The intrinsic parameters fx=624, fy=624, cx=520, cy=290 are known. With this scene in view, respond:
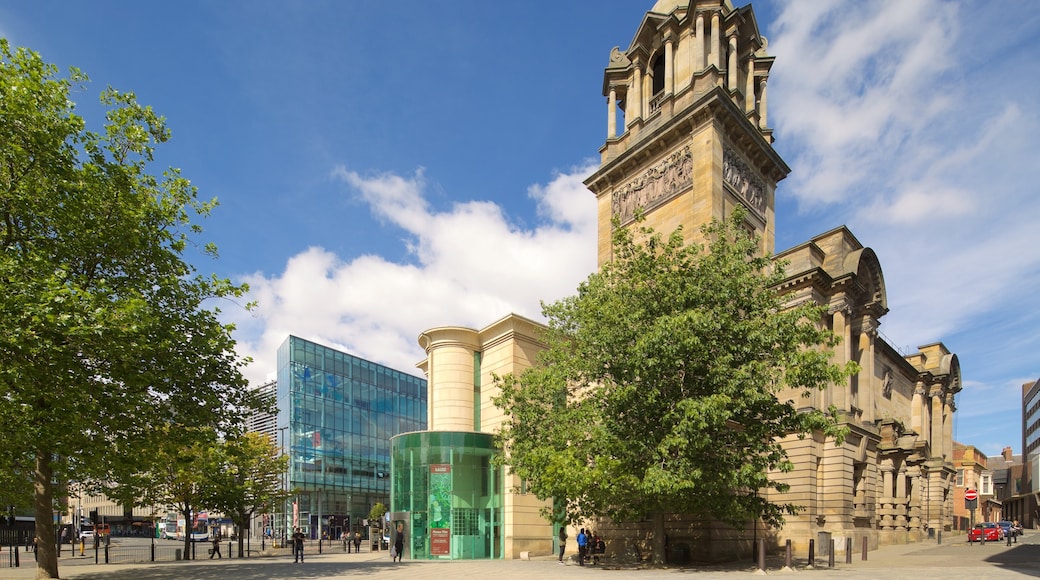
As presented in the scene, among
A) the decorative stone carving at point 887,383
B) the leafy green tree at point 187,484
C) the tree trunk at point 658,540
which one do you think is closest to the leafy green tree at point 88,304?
the leafy green tree at point 187,484

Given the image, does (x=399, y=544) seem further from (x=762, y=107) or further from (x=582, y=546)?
(x=762, y=107)

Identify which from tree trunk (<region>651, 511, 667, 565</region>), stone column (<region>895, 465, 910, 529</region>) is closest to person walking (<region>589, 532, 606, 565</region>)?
tree trunk (<region>651, 511, 667, 565</region>)

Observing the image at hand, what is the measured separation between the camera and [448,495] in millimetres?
29281

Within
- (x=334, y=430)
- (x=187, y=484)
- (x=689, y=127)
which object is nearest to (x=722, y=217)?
(x=689, y=127)

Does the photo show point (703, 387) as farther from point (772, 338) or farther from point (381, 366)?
point (381, 366)

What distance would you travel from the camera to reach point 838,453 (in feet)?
100

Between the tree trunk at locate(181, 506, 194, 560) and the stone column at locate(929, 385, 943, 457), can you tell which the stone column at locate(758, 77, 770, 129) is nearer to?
the stone column at locate(929, 385, 943, 457)

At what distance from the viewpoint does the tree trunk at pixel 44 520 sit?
1611 centimetres

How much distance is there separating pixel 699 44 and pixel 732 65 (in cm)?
276

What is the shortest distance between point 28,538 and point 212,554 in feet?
99.7

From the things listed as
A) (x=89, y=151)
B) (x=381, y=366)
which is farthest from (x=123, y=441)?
(x=381, y=366)

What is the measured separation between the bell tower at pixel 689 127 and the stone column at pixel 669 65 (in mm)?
57

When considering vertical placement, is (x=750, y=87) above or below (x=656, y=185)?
above

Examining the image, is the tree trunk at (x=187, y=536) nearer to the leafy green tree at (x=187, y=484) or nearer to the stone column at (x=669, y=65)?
the leafy green tree at (x=187, y=484)
